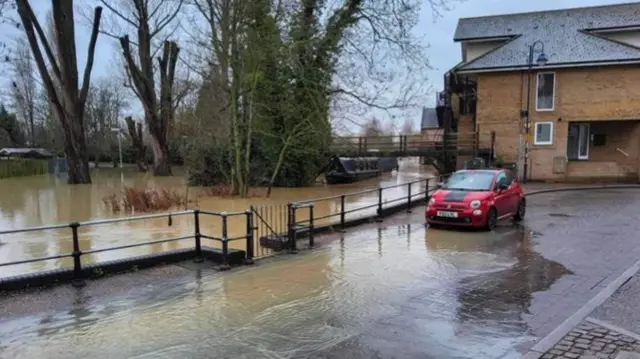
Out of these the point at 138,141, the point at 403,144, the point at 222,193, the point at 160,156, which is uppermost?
the point at 138,141

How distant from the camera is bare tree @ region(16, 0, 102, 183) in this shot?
2612cm

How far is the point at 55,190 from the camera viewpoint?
26.3 metres

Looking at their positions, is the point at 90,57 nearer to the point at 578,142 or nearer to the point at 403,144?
the point at 403,144

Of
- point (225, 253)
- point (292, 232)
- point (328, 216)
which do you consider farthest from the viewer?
point (328, 216)

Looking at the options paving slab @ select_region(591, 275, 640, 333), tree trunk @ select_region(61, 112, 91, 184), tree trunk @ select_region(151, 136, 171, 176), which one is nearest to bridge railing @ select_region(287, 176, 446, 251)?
paving slab @ select_region(591, 275, 640, 333)

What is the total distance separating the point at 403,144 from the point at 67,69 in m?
20.4

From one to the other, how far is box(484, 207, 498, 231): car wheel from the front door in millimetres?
17121

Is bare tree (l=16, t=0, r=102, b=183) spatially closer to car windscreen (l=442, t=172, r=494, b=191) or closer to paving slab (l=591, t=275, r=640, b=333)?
car windscreen (l=442, t=172, r=494, b=191)

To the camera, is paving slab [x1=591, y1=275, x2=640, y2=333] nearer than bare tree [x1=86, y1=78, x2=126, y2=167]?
Yes

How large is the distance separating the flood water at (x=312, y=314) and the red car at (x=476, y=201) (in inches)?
114

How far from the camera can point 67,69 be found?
88.6 feet

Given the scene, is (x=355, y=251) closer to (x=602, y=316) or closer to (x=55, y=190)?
(x=602, y=316)

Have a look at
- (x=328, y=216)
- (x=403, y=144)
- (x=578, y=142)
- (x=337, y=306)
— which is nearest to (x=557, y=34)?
(x=578, y=142)

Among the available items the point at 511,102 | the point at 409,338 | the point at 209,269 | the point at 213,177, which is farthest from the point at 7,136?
the point at 409,338
